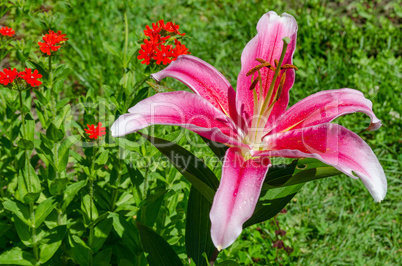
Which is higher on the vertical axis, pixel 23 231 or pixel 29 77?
pixel 29 77

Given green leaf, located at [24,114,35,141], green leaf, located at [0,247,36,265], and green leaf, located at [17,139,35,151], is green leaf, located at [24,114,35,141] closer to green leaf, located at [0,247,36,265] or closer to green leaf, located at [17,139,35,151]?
green leaf, located at [17,139,35,151]

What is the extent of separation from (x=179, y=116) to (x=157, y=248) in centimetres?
51

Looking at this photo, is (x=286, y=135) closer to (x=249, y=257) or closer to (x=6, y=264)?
(x=249, y=257)

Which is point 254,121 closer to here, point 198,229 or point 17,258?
point 198,229

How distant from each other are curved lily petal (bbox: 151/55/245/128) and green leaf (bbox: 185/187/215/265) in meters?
0.34

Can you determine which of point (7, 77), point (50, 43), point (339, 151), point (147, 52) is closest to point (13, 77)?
point (7, 77)

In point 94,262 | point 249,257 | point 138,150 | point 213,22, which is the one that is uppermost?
point 213,22

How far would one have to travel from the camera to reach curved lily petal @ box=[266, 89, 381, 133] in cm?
109

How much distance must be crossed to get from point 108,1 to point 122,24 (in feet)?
0.89

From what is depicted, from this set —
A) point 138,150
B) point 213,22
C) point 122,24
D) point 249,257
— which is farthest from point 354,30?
point 138,150

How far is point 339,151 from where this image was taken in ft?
3.18

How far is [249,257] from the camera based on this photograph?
6.73ft

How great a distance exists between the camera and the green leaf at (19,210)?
5.03 feet

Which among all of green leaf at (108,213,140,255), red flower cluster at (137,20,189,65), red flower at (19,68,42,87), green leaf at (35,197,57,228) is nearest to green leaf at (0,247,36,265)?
green leaf at (35,197,57,228)
